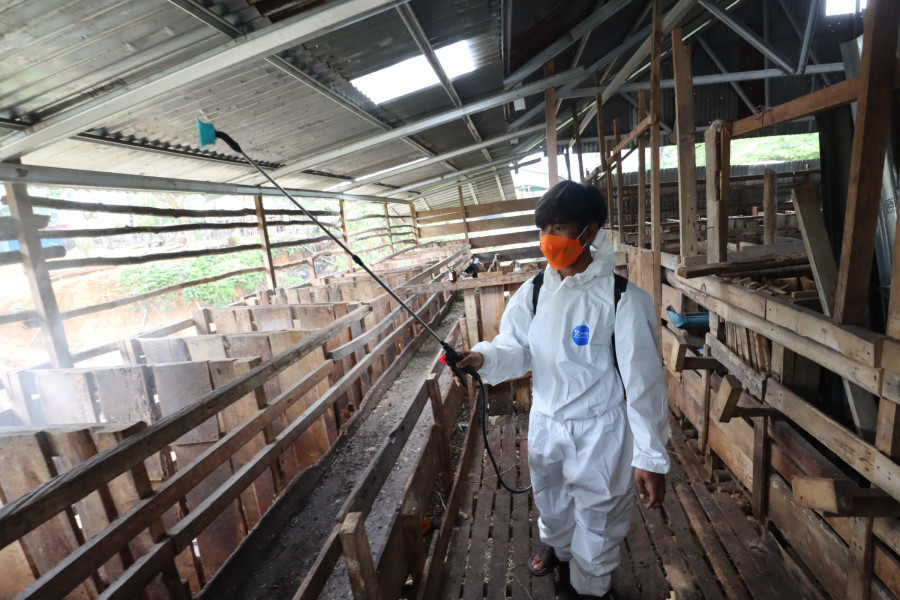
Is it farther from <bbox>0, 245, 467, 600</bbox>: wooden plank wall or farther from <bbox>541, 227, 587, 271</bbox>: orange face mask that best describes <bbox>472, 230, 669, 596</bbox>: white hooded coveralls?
<bbox>0, 245, 467, 600</bbox>: wooden plank wall

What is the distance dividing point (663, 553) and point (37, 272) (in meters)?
5.43

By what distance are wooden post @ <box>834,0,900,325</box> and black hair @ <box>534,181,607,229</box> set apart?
0.86 metres

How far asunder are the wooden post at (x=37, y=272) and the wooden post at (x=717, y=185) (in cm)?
527

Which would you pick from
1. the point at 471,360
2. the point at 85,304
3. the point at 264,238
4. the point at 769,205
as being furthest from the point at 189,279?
the point at 769,205

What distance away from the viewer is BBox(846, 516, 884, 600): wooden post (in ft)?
5.54

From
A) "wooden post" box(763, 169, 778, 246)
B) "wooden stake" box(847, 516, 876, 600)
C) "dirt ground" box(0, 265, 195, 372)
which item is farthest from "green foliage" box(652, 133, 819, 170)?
"dirt ground" box(0, 265, 195, 372)

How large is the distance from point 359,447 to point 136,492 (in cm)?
183

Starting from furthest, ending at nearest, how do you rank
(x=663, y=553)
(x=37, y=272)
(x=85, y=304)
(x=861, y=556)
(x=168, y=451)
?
→ (x=85, y=304), (x=37, y=272), (x=168, y=451), (x=663, y=553), (x=861, y=556)

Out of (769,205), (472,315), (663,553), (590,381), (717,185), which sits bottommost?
(663,553)

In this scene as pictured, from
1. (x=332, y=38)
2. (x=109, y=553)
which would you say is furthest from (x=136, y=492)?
(x=332, y=38)

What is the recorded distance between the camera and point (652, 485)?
178 centimetres

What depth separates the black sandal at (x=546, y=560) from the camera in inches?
92.1

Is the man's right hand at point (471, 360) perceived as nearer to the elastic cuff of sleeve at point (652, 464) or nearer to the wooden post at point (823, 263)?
the elastic cuff of sleeve at point (652, 464)

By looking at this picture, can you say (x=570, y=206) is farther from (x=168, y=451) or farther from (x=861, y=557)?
(x=168, y=451)
